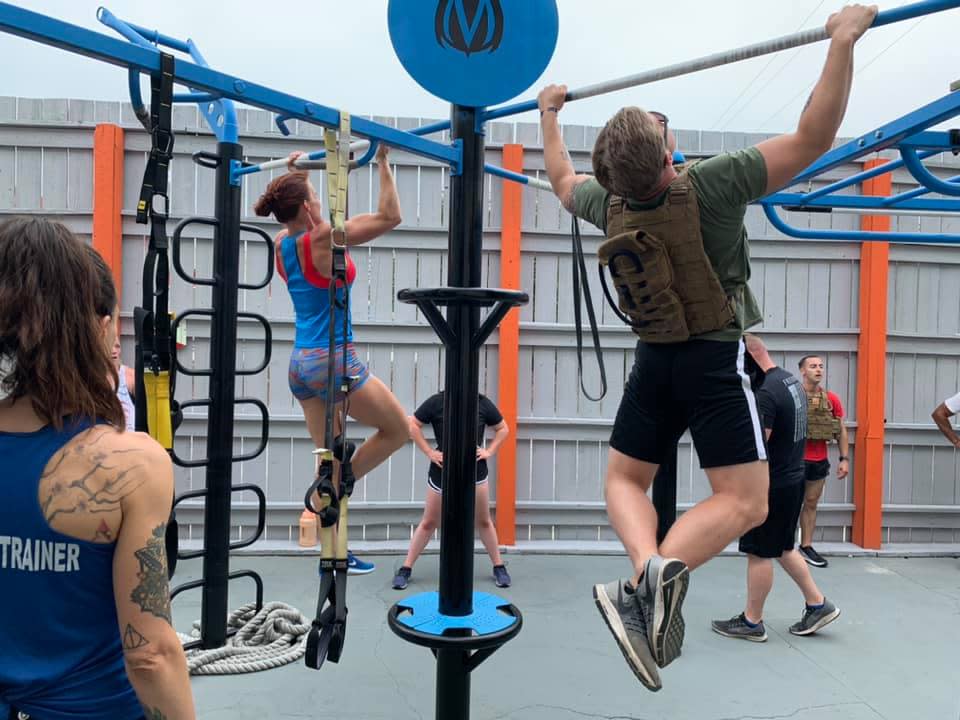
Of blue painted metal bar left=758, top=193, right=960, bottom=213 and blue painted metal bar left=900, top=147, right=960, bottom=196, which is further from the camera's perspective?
blue painted metal bar left=758, top=193, right=960, bottom=213

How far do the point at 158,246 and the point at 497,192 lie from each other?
13.4 ft

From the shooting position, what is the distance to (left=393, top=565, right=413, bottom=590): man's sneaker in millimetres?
4473

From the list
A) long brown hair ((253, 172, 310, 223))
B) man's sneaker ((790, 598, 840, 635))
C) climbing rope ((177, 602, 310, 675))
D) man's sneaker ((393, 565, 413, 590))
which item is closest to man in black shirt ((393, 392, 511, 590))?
man's sneaker ((393, 565, 413, 590))

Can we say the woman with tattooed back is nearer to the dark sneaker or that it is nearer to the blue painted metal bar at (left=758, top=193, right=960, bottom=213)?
the blue painted metal bar at (left=758, top=193, right=960, bottom=213)

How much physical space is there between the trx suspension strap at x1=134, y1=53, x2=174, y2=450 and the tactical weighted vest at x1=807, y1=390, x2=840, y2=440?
185 inches

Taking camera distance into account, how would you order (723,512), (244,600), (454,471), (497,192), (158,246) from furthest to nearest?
(497,192)
(244,600)
(454,471)
(723,512)
(158,246)

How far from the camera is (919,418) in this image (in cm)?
574

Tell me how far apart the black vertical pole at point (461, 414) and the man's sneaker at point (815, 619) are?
2565 millimetres

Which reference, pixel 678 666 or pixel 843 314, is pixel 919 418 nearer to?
pixel 843 314

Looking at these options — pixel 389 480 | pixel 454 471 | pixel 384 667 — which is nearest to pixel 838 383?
pixel 389 480

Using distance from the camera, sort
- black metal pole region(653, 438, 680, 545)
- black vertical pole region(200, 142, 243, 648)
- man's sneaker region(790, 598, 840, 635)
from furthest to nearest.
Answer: man's sneaker region(790, 598, 840, 635) < black vertical pole region(200, 142, 243, 648) < black metal pole region(653, 438, 680, 545)

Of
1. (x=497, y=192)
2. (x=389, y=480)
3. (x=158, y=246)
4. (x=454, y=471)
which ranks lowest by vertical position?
(x=389, y=480)

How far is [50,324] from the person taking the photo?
42.6 inches

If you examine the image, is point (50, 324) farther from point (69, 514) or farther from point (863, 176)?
point (863, 176)
